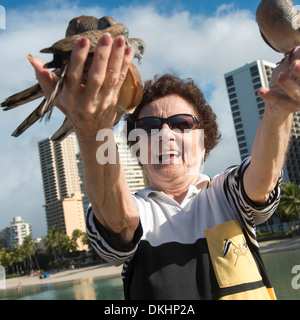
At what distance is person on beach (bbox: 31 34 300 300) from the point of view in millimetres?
1806

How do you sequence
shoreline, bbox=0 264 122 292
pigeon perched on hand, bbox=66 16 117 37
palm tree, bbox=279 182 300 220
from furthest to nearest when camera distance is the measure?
palm tree, bbox=279 182 300 220 → shoreline, bbox=0 264 122 292 → pigeon perched on hand, bbox=66 16 117 37

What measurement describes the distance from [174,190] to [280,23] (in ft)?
4.86

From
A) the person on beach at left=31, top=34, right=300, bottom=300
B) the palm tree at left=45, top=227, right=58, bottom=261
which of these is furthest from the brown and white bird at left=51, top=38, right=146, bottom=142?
the palm tree at left=45, top=227, right=58, bottom=261

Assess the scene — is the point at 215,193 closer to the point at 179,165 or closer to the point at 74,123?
the point at 179,165

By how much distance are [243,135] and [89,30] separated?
430ft

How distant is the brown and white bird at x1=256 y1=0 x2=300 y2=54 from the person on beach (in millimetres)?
310

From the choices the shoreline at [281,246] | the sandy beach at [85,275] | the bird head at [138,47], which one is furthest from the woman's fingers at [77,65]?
the sandy beach at [85,275]

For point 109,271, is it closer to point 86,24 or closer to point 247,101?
point 86,24

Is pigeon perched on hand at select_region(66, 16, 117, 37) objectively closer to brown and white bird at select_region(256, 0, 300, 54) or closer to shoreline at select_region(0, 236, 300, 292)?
brown and white bird at select_region(256, 0, 300, 54)

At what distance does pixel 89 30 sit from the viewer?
186cm

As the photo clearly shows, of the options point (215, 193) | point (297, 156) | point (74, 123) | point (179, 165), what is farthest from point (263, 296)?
point (297, 156)

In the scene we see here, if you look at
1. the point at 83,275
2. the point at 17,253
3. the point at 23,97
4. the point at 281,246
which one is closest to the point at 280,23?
the point at 23,97

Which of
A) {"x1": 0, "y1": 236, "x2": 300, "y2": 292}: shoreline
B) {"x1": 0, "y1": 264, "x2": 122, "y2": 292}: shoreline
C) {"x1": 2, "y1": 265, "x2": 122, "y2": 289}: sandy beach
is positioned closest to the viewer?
{"x1": 0, "y1": 236, "x2": 300, "y2": 292}: shoreline

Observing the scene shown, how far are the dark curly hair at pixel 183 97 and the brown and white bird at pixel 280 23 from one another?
104 centimetres
